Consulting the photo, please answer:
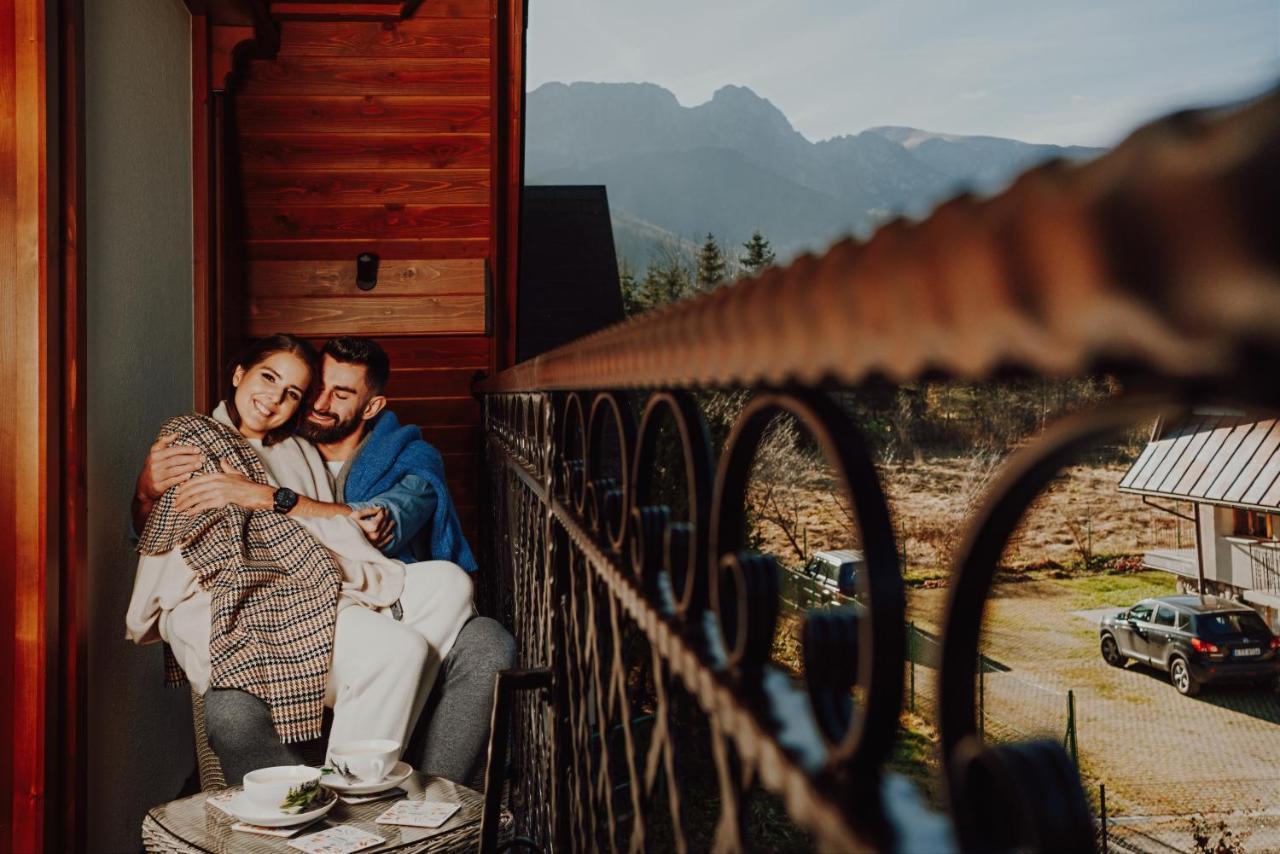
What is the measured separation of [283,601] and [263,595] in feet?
0.14

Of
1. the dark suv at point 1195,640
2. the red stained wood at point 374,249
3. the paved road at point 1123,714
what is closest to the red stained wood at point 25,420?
the red stained wood at point 374,249

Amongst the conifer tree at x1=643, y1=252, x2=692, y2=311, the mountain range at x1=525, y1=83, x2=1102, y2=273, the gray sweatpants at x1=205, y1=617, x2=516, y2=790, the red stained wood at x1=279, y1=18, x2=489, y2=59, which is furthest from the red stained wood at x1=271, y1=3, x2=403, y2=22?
the mountain range at x1=525, y1=83, x2=1102, y2=273

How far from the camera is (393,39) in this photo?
3.87m

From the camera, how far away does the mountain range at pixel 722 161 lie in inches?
2352

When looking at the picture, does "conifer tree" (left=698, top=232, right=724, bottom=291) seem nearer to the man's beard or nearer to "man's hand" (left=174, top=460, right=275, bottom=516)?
the man's beard

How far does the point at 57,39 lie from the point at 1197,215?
254 cm

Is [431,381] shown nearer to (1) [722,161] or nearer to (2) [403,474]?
(2) [403,474]

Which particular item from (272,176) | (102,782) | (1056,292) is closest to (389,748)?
(102,782)

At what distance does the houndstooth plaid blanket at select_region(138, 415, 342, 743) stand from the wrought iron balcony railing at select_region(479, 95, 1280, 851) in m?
1.50

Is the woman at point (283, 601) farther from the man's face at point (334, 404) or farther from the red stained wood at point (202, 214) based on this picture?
the red stained wood at point (202, 214)

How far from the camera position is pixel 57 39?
2252 millimetres

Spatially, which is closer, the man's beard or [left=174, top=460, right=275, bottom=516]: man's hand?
[left=174, top=460, right=275, bottom=516]: man's hand

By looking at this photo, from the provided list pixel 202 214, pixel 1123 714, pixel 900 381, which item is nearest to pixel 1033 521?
pixel 1123 714

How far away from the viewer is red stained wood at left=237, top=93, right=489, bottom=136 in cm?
389
